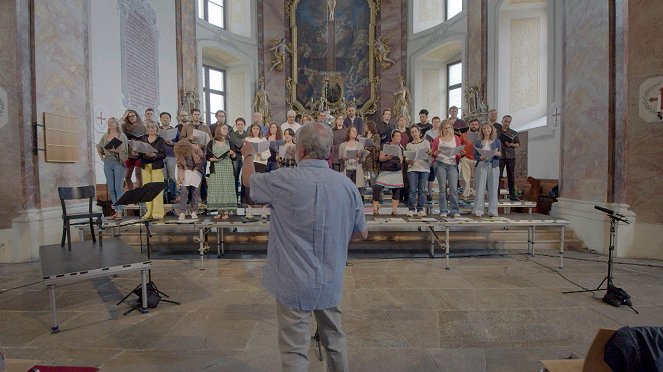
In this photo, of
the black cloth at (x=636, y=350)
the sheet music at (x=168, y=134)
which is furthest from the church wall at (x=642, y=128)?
the sheet music at (x=168, y=134)

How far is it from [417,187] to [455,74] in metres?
11.4

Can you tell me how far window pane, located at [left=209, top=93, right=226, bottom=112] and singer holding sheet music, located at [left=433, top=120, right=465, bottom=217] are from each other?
12.3 metres

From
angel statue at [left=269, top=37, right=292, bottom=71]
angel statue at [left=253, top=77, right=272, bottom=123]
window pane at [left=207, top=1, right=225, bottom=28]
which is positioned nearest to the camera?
window pane at [left=207, top=1, right=225, bottom=28]

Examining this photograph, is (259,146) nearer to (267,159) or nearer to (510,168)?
(267,159)

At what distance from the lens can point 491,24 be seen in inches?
499

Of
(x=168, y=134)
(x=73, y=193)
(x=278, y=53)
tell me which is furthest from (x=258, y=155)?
(x=278, y=53)

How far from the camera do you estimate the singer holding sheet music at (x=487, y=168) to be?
6.88 meters

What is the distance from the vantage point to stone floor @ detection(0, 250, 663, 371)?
3.28 m

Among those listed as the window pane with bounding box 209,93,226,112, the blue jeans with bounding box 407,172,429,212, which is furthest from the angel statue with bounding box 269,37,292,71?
the blue jeans with bounding box 407,172,429,212

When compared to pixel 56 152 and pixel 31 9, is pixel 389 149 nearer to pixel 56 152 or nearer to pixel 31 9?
pixel 56 152

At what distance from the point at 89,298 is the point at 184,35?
1107 cm

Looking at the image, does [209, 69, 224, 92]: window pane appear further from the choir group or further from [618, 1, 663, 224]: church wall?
[618, 1, 663, 224]: church wall

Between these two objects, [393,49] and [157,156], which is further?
[393,49]

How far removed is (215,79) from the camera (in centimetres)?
1742
